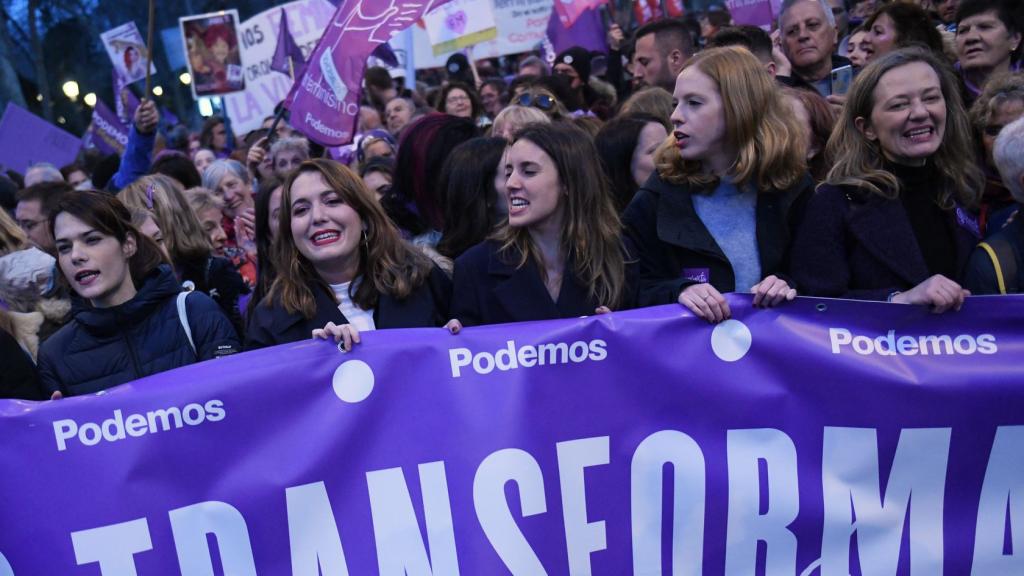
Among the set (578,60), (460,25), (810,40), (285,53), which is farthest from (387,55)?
(810,40)

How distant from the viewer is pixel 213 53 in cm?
1276

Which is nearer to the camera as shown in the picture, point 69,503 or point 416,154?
point 69,503

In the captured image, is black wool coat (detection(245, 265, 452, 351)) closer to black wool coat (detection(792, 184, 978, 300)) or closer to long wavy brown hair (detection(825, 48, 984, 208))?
black wool coat (detection(792, 184, 978, 300))

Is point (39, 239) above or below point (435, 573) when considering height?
above

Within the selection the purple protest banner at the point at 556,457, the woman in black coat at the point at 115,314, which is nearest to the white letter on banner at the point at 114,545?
the purple protest banner at the point at 556,457

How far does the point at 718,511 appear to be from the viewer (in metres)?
3.59

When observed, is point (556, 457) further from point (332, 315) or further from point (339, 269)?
point (339, 269)

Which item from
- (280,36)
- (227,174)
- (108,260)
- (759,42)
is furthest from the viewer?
(280,36)

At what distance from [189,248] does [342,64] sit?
206cm

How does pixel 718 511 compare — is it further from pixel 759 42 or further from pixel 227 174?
pixel 227 174

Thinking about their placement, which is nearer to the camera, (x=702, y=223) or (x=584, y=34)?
(x=702, y=223)

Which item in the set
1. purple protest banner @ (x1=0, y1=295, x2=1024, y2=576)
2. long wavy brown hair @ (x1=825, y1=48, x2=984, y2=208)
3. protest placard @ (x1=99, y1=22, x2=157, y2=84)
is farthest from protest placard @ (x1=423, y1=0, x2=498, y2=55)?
purple protest banner @ (x1=0, y1=295, x2=1024, y2=576)

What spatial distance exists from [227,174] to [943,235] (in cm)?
480

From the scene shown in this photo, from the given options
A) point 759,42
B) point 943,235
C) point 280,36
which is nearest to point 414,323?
point 943,235
